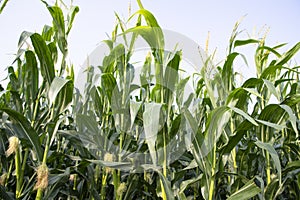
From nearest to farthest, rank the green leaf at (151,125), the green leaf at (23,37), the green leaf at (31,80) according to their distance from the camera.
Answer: the green leaf at (151,125)
the green leaf at (23,37)
the green leaf at (31,80)

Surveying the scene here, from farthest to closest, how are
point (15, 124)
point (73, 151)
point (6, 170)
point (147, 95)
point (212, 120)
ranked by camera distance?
1. point (73, 151)
2. point (147, 95)
3. point (6, 170)
4. point (15, 124)
5. point (212, 120)

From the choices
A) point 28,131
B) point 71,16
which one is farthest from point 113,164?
point 71,16

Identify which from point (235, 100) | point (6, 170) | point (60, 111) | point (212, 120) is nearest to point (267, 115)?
point (235, 100)

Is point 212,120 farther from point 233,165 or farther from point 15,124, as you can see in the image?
point 15,124

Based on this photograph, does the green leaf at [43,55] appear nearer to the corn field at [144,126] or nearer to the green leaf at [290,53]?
the corn field at [144,126]

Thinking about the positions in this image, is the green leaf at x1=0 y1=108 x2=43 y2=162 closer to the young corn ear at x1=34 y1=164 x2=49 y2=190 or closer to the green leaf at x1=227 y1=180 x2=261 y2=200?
the young corn ear at x1=34 y1=164 x2=49 y2=190

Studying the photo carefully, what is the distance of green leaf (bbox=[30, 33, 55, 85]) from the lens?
3.87 feet

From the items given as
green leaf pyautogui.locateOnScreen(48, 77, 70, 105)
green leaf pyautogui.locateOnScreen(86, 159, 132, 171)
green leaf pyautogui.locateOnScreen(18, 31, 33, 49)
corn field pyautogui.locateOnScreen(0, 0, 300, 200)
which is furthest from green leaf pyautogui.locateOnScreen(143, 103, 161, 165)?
green leaf pyautogui.locateOnScreen(18, 31, 33, 49)

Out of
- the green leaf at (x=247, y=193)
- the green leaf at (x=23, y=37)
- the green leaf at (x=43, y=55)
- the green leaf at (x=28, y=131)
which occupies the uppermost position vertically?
the green leaf at (x=23, y=37)

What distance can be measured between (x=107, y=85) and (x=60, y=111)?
0.26 m

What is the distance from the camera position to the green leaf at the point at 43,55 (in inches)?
46.5

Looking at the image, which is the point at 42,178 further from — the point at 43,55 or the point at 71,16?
the point at 71,16

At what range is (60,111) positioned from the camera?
1279mm

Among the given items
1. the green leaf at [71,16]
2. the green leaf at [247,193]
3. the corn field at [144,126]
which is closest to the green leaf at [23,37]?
the corn field at [144,126]
